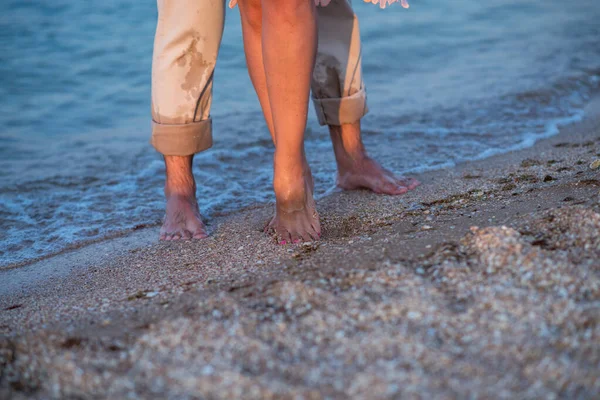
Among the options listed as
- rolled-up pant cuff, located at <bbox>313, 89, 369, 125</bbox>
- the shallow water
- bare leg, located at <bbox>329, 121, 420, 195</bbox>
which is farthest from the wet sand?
the shallow water

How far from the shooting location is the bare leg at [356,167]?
9.16ft

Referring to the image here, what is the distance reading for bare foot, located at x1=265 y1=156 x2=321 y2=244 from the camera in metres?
2.15

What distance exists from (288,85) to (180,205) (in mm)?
747

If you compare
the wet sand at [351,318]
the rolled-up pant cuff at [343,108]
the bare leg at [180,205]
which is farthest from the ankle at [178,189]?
the rolled-up pant cuff at [343,108]

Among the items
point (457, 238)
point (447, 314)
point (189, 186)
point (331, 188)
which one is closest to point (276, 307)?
point (447, 314)

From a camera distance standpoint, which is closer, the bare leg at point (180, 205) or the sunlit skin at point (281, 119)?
the sunlit skin at point (281, 119)

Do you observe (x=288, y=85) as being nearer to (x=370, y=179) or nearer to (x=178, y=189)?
(x=178, y=189)

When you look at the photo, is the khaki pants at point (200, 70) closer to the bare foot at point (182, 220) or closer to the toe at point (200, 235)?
the bare foot at point (182, 220)

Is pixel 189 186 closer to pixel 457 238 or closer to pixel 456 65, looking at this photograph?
pixel 457 238

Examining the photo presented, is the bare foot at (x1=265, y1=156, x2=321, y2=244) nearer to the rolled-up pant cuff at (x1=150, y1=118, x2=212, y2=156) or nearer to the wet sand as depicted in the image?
the wet sand

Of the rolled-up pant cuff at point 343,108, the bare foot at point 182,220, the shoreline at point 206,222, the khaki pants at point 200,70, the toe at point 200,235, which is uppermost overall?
the khaki pants at point 200,70

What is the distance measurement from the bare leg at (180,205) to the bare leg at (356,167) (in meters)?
0.68

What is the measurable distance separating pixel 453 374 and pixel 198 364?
1.61 ft

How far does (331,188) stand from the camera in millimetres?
2980
